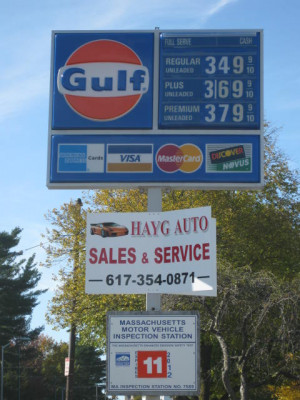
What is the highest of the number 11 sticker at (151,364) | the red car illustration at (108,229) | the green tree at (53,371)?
the red car illustration at (108,229)

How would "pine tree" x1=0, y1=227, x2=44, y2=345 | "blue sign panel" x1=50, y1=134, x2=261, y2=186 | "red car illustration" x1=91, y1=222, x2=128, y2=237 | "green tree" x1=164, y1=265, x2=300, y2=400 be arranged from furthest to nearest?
"pine tree" x1=0, y1=227, x2=44, y2=345 → "green tree" x1=164, y1=265, x2=300, y2=400 → "blue sign panel" x1=50, y1=134, x2=261, y2=186 → "red car illustration" x1=91, y1=222, x2=128, y2=237

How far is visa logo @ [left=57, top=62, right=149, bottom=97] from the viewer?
10.4 meters

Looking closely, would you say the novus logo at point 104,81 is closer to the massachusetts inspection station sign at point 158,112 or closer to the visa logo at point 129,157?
the massachusetts inspection station sign at point 158,112

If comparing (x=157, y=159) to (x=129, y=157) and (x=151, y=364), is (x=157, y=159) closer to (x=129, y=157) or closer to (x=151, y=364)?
(x=129, y=157)

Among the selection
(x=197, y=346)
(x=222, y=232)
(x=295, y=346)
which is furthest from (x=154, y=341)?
(x=222, y=232)

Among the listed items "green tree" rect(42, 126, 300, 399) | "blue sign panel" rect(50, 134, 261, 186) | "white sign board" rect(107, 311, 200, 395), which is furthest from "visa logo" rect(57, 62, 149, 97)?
"green tree" rect(42, 126, 300, 399)

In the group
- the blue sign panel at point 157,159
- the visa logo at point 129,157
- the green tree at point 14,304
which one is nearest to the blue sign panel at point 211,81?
the blue sign panel at point 157,159

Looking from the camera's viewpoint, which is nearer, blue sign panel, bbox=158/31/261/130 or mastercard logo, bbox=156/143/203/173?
mastercard logo, bbox=156/143/203/173

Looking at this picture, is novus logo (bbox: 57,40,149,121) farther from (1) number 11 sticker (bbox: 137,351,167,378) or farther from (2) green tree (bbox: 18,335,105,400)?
(2) green tree (bbox: 18,335,105,400)

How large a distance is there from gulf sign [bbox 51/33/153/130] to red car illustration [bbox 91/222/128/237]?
1493 millimetres

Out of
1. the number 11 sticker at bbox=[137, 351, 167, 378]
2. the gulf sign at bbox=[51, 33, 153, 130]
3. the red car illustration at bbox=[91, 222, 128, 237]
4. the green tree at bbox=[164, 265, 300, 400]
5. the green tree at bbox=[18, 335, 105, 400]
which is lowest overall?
the green tree at bbox=[18, 335, 105, 400]

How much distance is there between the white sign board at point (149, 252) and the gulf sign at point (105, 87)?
1.49 metres

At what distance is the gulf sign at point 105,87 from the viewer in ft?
34.1

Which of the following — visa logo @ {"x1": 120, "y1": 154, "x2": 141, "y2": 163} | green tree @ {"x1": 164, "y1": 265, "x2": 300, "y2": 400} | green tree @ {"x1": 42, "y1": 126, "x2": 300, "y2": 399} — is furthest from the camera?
green tree @ {"x1": 42, "y1": 126, "x2": 300, "y2": 399}
